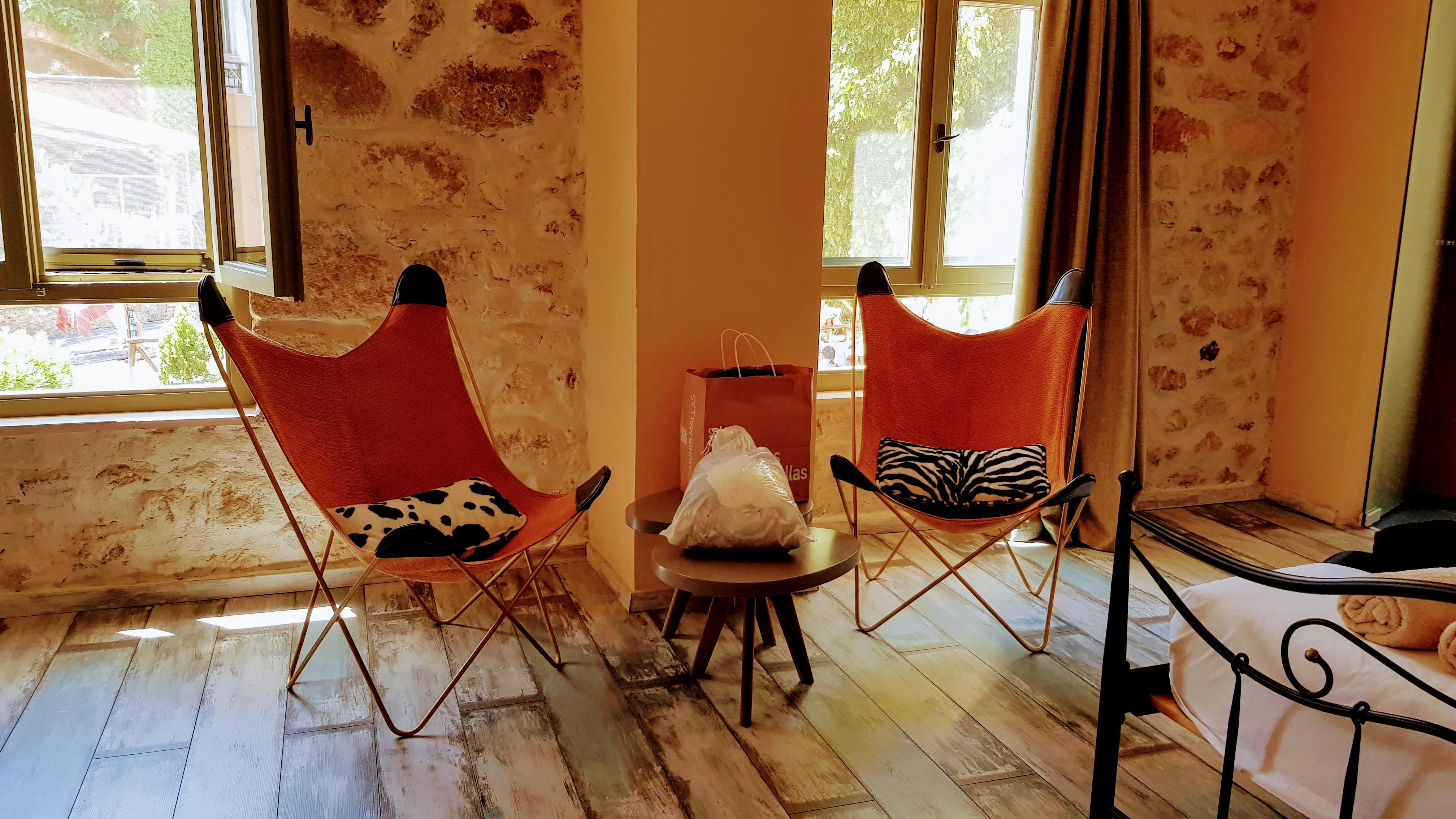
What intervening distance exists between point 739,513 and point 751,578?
16 centimetres

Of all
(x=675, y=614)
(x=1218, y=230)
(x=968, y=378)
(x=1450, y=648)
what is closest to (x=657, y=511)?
(x=675, y=614)

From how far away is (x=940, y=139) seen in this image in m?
3.48

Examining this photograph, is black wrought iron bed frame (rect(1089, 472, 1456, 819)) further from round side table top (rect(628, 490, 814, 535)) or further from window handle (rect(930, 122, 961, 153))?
window handle (rect(930, 122, 961, 153))

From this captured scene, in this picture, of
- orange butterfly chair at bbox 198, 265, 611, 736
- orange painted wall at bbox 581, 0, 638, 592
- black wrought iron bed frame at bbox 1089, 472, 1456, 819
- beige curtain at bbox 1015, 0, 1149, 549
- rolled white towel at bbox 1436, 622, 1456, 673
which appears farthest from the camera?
beige curtain at bbox 1015, 0, 1149, 549

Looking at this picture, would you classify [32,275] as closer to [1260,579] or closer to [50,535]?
[50,535]

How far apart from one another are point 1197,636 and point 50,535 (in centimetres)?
285

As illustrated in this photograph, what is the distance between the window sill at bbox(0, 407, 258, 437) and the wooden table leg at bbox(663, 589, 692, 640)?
1.32 metres

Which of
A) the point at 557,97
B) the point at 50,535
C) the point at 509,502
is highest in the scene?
the point at 557,97

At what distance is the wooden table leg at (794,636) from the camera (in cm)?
239

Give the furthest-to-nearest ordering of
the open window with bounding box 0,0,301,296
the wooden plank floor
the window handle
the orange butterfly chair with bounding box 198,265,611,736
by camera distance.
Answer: the window handle, the open window with bounding box 0,0,301,296, the orange butterfly chair with bounding box 198,265,611,736, the wooden plank floor

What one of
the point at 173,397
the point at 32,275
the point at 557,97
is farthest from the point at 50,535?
the point at 557,97

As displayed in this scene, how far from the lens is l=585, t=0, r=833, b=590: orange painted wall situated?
260cm

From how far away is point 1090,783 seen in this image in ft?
6.57

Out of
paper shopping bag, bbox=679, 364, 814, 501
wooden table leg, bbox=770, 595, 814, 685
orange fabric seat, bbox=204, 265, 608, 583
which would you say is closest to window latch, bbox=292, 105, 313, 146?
orange fabric seat, bbox=204, 265, 608, 583
